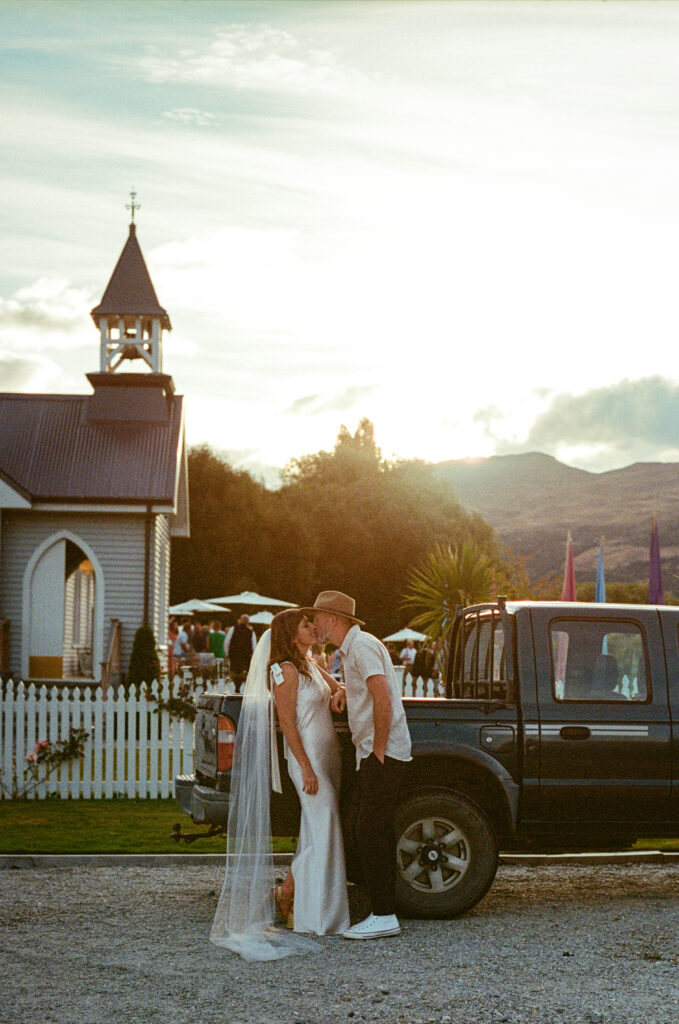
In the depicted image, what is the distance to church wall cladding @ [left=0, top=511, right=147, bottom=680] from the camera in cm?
2533

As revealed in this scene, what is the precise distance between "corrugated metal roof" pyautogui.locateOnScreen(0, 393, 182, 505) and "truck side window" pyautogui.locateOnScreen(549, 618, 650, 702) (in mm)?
17686

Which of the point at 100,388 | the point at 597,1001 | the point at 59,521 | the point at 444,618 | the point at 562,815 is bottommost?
the point at 597,1001

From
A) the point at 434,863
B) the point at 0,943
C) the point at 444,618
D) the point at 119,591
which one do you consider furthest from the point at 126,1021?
the point at 119,591

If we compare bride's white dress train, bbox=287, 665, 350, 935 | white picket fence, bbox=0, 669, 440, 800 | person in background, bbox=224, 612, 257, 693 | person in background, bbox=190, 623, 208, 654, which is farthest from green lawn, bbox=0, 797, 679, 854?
person in background, bbox=190, 623, 208, 654

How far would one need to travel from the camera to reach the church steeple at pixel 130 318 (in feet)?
95.6

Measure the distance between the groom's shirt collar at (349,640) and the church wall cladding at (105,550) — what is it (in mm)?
17951

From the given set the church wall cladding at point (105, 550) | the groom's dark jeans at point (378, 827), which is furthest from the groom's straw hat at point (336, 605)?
the church wall cladding at point (105, 550)

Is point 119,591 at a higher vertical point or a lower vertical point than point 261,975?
higher

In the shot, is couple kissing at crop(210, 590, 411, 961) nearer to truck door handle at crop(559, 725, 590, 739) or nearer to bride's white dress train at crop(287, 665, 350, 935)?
bride's white dress train at crop(287, 665, 350, 935)

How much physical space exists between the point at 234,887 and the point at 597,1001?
251 centimetres

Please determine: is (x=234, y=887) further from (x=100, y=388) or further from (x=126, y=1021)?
(x=100, y=388)

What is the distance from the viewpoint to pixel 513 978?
6.45 metres

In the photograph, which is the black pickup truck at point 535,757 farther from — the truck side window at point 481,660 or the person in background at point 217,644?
the person in background at point 217,644

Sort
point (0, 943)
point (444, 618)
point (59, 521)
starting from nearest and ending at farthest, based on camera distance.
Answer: point (0, 943), point (444, 618), point (59, 521)
